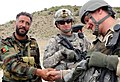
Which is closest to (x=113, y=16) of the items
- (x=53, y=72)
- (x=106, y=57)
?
(x=106, y=57)

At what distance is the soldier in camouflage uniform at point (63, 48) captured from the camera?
4133mm

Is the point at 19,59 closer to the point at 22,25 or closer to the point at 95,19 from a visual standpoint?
Result: the point at 22,25

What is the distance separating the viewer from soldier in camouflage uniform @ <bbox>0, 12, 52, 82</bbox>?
165 inches

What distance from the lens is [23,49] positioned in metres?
4.35

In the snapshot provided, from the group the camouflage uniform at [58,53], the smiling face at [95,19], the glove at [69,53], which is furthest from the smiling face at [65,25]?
the smiling face at [95,19]

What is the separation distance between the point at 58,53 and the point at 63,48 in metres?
0.11

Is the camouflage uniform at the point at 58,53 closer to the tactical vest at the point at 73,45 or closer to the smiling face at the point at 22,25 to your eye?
the tactical vest at the point at 73,45

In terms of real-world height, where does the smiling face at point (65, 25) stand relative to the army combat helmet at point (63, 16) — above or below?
below

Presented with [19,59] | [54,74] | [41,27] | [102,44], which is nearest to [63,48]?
[54,74]

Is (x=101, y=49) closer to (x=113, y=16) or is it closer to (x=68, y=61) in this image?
(x=113, y=16)

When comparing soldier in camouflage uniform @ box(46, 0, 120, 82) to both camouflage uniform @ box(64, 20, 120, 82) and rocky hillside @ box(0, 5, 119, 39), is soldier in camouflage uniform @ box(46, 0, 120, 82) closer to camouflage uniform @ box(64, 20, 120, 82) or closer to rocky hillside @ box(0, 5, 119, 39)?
camouflage uniform @ box(64, 20, 120, 82)

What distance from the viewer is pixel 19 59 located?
427 cm

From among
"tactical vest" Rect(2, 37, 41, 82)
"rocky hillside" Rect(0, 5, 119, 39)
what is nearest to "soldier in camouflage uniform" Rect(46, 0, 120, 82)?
"tactical vest" Rect(2, 37, 41, 82)

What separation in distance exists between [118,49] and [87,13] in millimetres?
479
